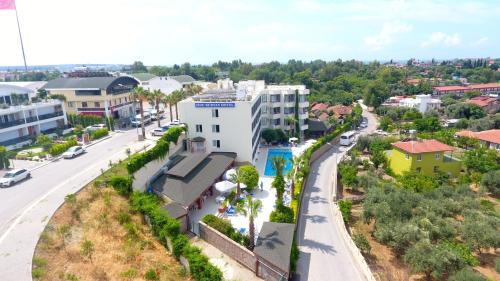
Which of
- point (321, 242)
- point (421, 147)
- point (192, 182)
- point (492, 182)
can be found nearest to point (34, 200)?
point (192, 182)

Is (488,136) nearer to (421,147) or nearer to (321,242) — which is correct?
(421,147)

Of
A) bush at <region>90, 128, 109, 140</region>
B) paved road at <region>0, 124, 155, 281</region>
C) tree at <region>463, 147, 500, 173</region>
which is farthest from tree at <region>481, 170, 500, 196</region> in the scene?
bush at <region>90, 128, 109, 140</region>

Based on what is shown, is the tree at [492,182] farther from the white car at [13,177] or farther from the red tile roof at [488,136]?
the white car at [13,177]

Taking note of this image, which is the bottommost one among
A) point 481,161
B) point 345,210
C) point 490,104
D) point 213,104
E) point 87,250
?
point 345,210

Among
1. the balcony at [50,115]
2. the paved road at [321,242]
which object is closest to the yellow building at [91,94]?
the balcony at [50,115]

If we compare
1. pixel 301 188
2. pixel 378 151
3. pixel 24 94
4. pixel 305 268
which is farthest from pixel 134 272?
pixel 24 94

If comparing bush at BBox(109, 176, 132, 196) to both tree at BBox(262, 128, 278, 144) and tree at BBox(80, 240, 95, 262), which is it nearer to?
tree at BBox(80, 240, 95, 262)
